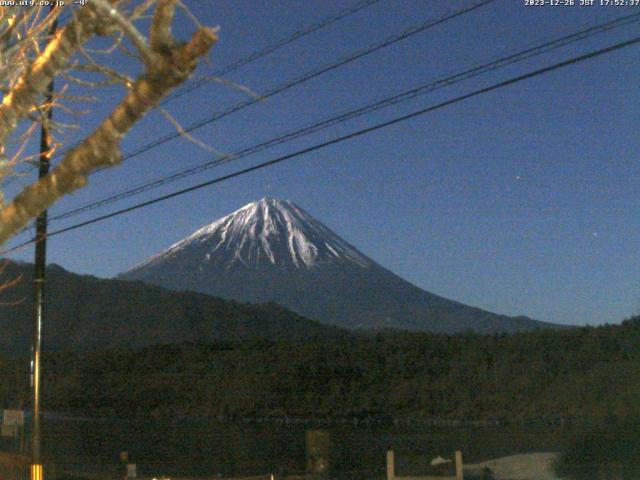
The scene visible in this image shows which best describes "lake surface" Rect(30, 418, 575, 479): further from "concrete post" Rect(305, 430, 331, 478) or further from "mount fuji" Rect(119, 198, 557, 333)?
"mount fuji" Rect(119, 198, 557, 333)

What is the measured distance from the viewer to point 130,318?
9356 centimetres

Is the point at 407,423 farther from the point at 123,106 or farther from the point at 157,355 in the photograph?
the point at 123,106

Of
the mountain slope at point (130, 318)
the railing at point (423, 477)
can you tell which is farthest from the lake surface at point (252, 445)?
the mountain slope at point (130, 318)

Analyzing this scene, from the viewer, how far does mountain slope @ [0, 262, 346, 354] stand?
287 ft

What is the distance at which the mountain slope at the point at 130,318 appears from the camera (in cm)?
8743

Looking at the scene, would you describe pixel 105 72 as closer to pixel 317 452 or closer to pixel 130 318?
pixel 317 452

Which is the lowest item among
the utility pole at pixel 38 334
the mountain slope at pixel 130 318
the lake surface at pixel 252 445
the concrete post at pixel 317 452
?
the lake surface at pixel 252 445

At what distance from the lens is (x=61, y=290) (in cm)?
9750

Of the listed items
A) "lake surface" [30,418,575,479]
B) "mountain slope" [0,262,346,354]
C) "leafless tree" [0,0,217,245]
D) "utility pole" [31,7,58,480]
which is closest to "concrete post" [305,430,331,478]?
"lake surface" [30,418,575,479]

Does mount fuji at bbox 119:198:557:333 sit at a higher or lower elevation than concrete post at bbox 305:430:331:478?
higher

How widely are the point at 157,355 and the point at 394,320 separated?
100 m

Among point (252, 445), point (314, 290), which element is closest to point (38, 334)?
point (252, 445)

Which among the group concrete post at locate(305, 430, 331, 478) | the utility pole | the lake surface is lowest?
the lake surface

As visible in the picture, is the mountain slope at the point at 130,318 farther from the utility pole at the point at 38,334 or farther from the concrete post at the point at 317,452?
the utility pole at the point at 38,334
